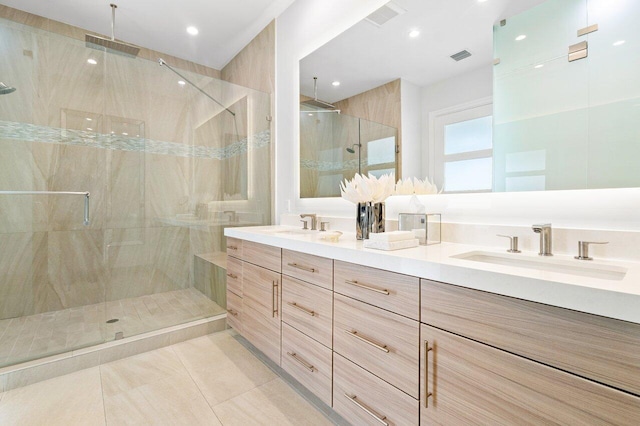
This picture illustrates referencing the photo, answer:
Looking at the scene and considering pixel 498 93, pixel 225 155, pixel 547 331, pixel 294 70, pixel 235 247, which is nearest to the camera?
pixel 547 331

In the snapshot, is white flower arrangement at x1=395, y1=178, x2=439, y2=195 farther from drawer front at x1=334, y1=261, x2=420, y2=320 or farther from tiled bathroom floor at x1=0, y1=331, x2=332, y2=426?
tiled bathroom floor at x1=0, y1=331, x2=332, y2=426

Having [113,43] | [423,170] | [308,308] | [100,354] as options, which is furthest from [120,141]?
[423,170]

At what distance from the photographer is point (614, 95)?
103 cm

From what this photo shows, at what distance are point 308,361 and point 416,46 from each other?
5.62 feet

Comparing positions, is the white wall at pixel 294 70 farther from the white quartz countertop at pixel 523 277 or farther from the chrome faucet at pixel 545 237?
the chrome faucet at pixel 545 237

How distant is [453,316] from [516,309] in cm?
17

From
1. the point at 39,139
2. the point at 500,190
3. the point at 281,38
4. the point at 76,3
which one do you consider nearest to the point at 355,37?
the point at 281,38

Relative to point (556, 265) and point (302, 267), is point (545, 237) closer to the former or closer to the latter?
point (556, 265)

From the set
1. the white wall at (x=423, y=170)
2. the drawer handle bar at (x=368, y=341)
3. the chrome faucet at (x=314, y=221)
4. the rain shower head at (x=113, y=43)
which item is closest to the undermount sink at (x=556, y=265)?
the white wall at (x=423, y=170)

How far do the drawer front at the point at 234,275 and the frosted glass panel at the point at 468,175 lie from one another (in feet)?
A: 4.72

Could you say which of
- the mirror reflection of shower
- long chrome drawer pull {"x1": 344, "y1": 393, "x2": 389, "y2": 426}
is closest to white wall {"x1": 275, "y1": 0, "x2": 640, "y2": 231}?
the mirror reflection of shower

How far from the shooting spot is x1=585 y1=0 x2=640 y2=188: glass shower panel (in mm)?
992

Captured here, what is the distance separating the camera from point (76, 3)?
247 centimetres

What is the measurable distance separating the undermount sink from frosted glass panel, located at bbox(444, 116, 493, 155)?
507mm
